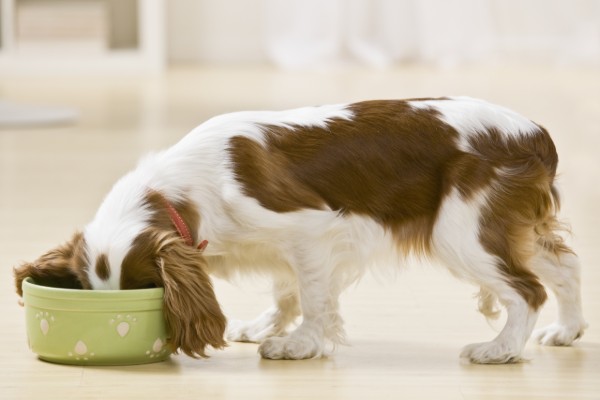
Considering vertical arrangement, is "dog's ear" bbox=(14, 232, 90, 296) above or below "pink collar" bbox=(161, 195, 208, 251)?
below

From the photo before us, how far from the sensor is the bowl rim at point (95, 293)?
6.91 ft

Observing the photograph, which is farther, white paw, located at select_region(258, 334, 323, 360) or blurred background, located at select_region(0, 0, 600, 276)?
blurred background, located at select_region(0, 0, 600, 276)

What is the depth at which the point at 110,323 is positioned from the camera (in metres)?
2.14

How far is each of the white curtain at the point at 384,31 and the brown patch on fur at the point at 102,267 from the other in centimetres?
661

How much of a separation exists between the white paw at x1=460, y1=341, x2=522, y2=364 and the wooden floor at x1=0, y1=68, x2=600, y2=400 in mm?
19

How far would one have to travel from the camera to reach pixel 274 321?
2496mm

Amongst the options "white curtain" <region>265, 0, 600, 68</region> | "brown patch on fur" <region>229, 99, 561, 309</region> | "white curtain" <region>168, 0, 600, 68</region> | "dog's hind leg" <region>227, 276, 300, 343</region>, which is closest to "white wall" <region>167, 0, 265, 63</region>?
"white curtain" <region>168, 0, 600, 68</region>

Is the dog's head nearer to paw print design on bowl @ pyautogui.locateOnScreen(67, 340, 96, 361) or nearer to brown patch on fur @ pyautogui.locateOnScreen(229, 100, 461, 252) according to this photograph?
paw print design on bowl @ pyautogui.locateOnScreen(67, 340, 96, 361)

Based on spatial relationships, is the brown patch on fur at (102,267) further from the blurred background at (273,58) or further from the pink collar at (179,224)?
the blurred background at (273,58)

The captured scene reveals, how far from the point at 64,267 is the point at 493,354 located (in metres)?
0.81

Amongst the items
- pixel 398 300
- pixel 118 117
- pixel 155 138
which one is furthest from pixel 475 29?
pixel 398 300

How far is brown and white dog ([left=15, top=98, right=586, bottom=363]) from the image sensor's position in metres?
2.23

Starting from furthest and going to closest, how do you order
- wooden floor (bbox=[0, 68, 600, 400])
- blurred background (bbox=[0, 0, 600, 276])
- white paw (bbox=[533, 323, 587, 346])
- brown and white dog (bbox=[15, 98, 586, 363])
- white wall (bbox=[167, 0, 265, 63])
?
white wall (bbox=[167, 0, 265, 63]), blurred background (bbox=[0, 0, 600, 276]), white paw (bbox=[533, 323, 587, 346]), brown and white dog (bbox=[15, 98, 586, 363]), wooden floor (bbox=[0, 68, 600, 400])

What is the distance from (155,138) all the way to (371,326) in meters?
2.90
